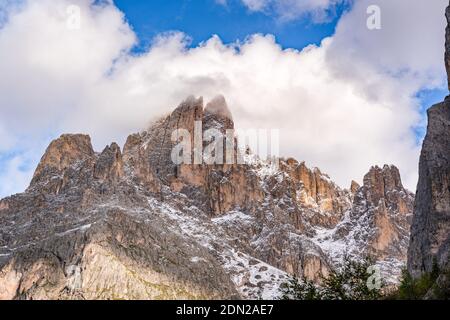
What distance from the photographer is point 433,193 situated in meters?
127

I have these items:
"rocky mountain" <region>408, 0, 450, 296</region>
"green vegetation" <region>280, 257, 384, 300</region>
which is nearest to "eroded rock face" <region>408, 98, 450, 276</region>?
"rocky mountain" <region>408, 0, 450, 296</region>

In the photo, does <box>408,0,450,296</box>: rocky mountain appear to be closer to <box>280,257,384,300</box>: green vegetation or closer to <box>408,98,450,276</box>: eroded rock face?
<box>408,98,450,276</box>: eroded rock face

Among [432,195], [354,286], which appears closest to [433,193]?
[432,195]

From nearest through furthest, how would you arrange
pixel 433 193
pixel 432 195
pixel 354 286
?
pixel 354 286 < pixel 433 193 < pixel 432 195

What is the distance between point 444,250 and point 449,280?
4554cm

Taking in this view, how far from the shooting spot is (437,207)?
414 feet

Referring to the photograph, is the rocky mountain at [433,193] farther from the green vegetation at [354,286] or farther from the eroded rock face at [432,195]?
the green vegetation at [354,286]

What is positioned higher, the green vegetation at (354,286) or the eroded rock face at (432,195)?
the eroded rock face at (432,195)

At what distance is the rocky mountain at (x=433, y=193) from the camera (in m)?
121

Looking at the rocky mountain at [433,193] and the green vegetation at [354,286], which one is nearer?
the green vegetation at [354,286]

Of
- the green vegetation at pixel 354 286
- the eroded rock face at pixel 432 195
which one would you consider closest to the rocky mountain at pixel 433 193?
the eroded rock face at pixel 432 195

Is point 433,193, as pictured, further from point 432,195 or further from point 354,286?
point 354,286
